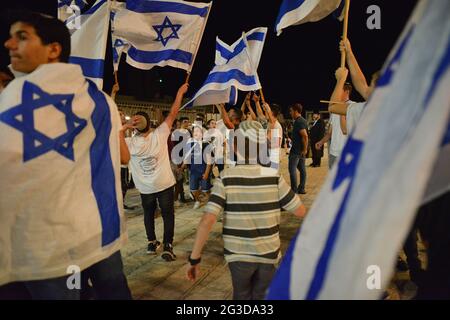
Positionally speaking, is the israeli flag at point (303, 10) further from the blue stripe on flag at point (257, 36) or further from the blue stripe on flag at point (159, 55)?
the blue stripe on flag at point (257, 36)

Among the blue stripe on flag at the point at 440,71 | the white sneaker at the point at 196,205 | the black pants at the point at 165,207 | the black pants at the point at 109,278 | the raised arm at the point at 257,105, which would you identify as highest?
the blue stripe on flag at the point at 440,71

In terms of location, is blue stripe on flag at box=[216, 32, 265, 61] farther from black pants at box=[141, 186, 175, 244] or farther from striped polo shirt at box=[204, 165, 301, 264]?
striped polo shirt at box=[204, 165, 301, 264]

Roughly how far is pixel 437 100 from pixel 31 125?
1879mm

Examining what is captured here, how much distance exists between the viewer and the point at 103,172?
221cm

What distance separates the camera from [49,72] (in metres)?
1.97

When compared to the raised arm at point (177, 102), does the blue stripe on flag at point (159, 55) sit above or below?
above

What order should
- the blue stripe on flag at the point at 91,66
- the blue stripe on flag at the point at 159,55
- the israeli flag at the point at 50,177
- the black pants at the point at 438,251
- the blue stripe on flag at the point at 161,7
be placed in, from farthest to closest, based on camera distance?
1. the blue stripe on flag at the point at 159,55
2. the blue stripe on flag at the point at 161,7
3. the blue stripe on flag at the point at 91,66
4. the israeli flag at the point at 50,177
5. the black pants at the point at 438,251

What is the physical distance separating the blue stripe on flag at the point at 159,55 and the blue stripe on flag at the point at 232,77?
133cm

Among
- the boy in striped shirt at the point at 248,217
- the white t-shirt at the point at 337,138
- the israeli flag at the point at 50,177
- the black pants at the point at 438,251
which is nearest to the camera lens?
the black pants at the point at 438,251

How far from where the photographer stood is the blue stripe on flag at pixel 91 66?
3.44m

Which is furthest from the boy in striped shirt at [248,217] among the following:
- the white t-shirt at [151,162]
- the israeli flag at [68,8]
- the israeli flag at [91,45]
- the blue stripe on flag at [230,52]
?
the blue stripe on flag at [230,52]

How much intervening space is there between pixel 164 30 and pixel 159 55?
0.33m

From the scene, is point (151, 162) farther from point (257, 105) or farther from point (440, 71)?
point (440, 71)

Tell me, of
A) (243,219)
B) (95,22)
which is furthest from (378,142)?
(95,22)
